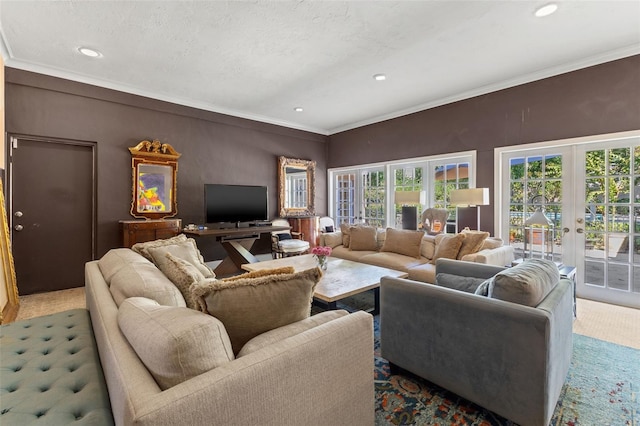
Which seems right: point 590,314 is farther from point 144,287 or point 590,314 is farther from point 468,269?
point 144,287

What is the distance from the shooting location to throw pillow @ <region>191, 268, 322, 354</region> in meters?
1.10

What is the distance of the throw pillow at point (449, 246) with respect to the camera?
3.41 metres

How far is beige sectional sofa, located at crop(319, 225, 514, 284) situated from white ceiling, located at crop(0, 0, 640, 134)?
202cm

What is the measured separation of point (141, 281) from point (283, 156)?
464cm

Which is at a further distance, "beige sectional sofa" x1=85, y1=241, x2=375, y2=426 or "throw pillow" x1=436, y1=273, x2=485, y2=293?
"throw pillow" x1=436, y1=273, x2=485, y2=293

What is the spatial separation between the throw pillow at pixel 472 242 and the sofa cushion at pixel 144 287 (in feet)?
9.85

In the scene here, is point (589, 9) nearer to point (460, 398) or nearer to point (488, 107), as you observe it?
point (488, 107)

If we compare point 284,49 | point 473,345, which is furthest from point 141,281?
point 284,49

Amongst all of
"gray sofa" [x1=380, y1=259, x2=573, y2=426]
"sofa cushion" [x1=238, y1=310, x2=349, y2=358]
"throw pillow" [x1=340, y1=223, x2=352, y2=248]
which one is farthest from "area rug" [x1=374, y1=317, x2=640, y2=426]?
"throw pillow" [x1=340, y1=223, x2=352, y2=248]

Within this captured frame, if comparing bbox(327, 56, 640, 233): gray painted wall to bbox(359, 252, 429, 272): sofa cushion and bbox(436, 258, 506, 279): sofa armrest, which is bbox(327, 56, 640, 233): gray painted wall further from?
bbox(436, 258, 506, 279): sofa armrest

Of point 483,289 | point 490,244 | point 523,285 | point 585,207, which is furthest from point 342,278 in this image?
point 585,207

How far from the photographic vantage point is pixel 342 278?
2850 mm

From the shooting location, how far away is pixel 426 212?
464cm

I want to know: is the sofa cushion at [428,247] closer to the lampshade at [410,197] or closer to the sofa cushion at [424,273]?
the sofa cushion at [424,273]
